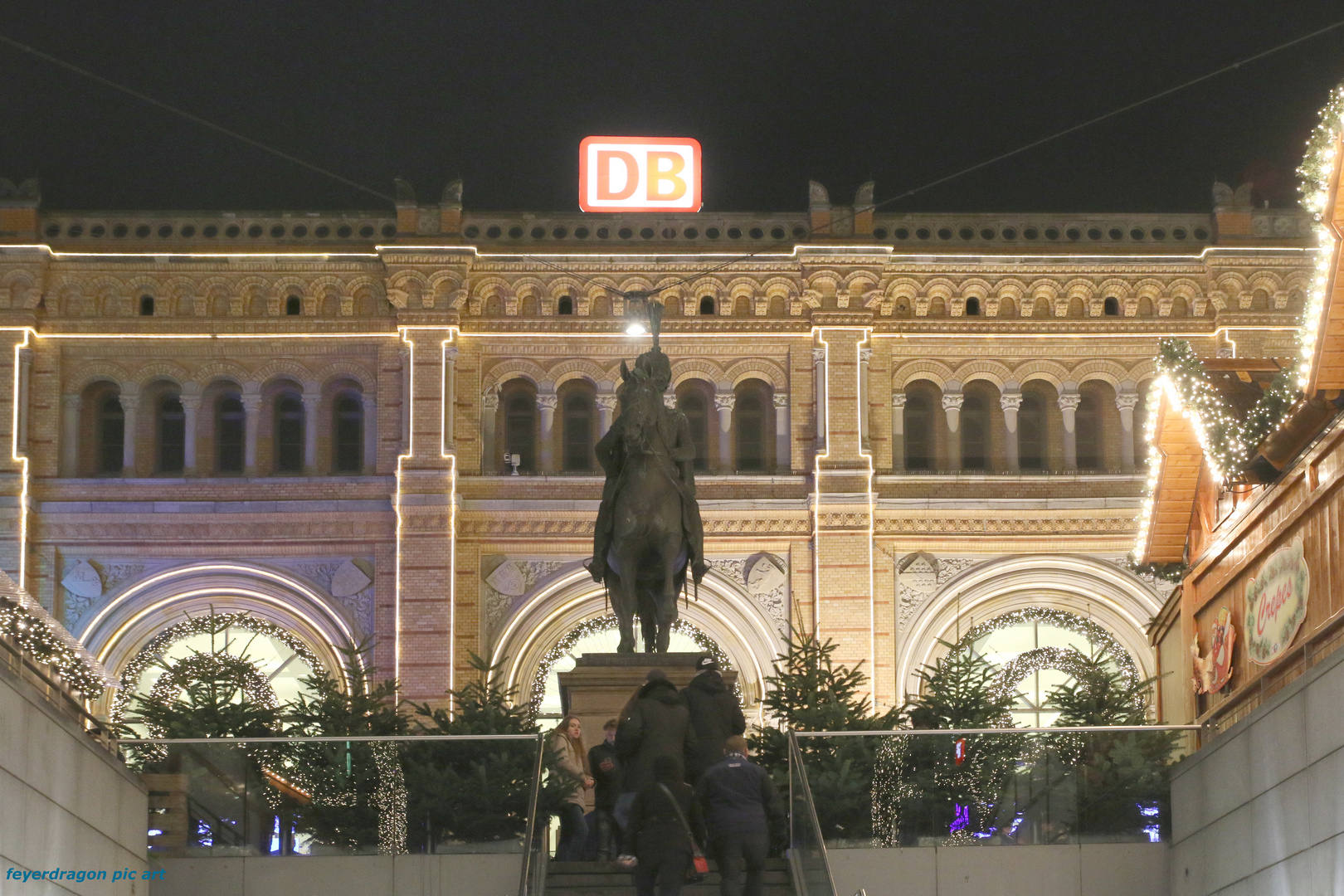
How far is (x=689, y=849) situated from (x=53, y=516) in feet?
80.1

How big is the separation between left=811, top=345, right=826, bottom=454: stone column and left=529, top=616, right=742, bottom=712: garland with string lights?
12.5ft

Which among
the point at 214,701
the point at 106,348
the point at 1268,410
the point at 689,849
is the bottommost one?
the point at 689,849

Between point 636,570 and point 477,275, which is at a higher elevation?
point 477,275

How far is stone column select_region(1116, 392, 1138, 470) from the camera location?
3791 cm

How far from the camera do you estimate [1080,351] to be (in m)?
38.2

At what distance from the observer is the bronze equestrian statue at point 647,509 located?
19.5m

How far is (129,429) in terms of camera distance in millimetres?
37562

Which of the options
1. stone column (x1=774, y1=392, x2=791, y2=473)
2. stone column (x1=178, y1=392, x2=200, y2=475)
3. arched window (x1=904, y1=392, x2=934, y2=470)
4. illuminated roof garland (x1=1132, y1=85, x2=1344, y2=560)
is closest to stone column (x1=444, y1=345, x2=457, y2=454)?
stone column (x1=178, y1=392, x2=200, y2=475)

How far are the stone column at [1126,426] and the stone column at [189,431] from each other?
646 inches

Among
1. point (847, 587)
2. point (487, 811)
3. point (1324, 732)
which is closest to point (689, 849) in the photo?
point (487, 811)

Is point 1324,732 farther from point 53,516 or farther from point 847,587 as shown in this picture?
point 53,516

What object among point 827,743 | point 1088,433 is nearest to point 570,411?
point 1088,433

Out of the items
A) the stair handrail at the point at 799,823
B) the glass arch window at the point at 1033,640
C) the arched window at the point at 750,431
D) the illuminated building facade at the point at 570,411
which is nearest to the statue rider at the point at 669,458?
the stair handrail at the point at 799,823

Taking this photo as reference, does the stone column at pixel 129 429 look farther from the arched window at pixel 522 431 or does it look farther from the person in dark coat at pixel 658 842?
the person in dark coat at pixel 658 842
